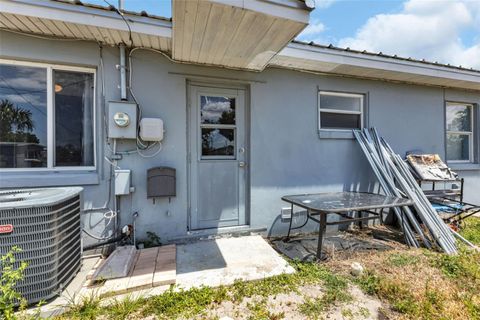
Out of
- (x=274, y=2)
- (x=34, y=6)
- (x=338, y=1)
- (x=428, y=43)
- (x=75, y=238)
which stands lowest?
(x=75, y=238)

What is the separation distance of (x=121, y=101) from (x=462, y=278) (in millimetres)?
4516

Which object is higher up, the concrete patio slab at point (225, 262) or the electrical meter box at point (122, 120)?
the electrical meter box at point (122, 120)

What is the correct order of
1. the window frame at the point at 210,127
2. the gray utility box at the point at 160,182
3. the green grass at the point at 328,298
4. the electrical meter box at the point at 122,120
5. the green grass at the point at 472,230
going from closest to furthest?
the green grass at the point at 328,298 → the electrical meter box at the point at 122,120 → the gray utility box at the point at 160,182 → the window frame at the point at 210,127 → the green grass at the point at 472,230

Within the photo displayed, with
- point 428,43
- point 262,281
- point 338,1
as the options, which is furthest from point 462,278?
point 428,43

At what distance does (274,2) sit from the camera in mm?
2070

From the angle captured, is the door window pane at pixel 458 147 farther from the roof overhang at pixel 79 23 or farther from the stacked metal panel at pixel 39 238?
the stacked metal panel at pixel 39 238

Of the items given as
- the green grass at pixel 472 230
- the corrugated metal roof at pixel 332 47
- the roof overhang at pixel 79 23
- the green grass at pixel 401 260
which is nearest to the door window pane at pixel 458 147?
the green grass at pixel 472 230

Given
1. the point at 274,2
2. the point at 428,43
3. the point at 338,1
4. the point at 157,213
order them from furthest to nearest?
the point at 428,43, the point at 338,1, the point at 157,213, the point at 274,2

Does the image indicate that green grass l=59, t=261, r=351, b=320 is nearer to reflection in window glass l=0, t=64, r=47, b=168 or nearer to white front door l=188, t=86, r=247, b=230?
white front door l=188, t=86, r=247, b=230

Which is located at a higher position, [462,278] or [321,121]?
[321,121]

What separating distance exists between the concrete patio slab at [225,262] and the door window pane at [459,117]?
5.40 m

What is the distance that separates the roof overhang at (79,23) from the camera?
239 centimetres

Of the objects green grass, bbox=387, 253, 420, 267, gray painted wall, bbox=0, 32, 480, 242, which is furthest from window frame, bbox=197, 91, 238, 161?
green grass, bbox=387, 253, 420, 267

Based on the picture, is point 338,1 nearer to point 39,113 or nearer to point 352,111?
point 352,111
